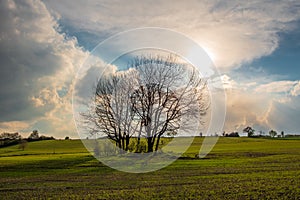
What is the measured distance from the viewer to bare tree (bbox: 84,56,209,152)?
47375mm

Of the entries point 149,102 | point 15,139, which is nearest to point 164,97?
point 149,102

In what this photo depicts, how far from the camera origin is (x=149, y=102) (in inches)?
1868

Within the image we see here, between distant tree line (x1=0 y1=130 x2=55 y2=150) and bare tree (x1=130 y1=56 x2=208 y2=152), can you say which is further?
distant tree line (x1=0 y1=130 x2=55 y2=150)

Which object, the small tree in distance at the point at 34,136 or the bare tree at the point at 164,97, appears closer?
the bare tree at the point at 164,97

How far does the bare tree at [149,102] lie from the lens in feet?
155

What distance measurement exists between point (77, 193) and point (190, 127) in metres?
28.7

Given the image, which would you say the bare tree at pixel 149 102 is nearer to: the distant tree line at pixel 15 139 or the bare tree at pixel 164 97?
the bare tree at pixel 164 97

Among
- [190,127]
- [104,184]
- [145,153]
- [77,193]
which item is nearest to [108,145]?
[145,153]

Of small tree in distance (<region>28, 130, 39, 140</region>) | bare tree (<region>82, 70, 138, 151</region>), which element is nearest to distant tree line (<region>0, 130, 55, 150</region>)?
small tree in distance (<region>28, 130, 39, 140</region>)

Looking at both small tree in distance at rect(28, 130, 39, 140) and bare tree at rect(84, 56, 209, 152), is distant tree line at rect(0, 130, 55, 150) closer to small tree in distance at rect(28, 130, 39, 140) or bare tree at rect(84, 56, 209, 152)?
small tree in distance at rect(28, 130, 39, 140)

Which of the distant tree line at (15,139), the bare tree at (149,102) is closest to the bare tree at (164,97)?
the bare tree at (149,102)

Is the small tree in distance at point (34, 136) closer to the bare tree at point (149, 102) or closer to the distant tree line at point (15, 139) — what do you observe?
the distant tree line at point (15, 139)

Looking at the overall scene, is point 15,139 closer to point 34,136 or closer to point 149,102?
point 34,136

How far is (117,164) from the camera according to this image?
45219 millimetres
